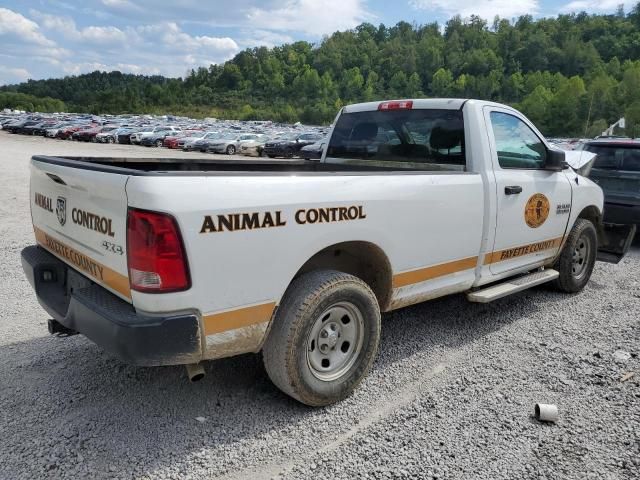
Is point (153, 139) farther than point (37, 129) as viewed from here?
No

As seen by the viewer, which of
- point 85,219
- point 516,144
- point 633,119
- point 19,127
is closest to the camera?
point 85,219

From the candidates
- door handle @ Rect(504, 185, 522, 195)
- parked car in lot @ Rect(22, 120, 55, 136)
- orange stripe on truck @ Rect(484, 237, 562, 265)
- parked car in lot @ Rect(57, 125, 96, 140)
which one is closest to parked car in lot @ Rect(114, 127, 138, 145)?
parked car in lot @ Rect(57, 125, 96, 140)

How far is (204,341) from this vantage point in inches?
101

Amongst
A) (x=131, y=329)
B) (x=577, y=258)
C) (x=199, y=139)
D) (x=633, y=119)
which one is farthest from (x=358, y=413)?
(x=633, y=119)

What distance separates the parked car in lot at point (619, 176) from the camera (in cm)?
775

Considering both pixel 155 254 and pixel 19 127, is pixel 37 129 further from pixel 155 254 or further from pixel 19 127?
pixel 155 254

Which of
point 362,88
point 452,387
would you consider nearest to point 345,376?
point 452,387

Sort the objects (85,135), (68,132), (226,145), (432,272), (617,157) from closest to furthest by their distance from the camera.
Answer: (432,272), (617,157), (226,145), (85,135), (68,132)

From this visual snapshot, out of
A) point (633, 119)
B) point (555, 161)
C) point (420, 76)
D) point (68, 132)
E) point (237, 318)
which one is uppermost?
point (420, 76)

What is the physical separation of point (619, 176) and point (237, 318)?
7.69 m

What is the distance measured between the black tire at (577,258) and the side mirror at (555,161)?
→ 959 millimetres

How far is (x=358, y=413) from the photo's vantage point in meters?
3.15

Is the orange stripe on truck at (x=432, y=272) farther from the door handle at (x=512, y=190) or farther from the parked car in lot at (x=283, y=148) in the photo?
the parked car in lot at (x=283, y=148)

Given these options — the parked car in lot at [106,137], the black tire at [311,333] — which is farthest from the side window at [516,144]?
the parked car in lot at [106,137]
